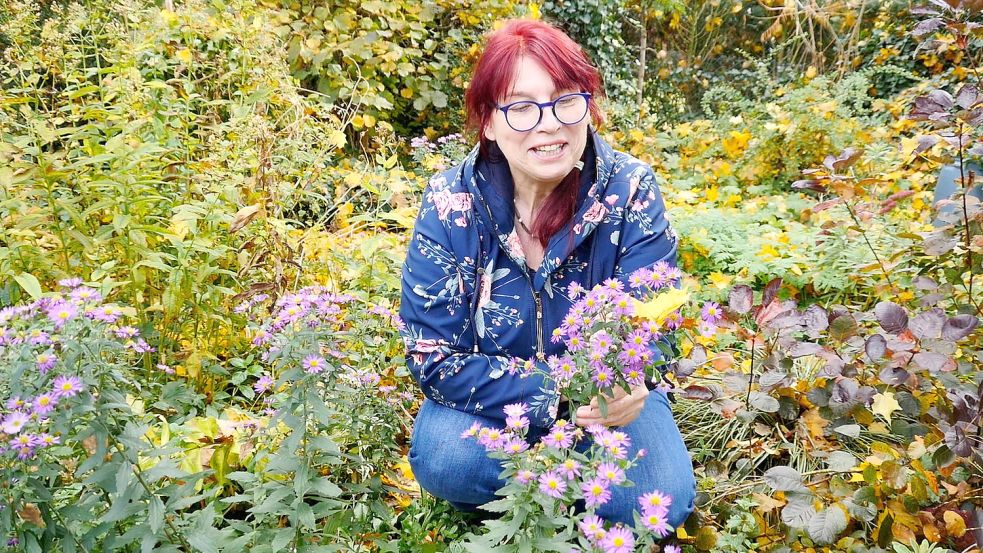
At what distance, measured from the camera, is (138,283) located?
2197 millimetres

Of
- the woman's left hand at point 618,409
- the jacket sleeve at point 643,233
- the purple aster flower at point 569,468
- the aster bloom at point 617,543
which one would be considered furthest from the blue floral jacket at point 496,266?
the aster bloom at point 617,543

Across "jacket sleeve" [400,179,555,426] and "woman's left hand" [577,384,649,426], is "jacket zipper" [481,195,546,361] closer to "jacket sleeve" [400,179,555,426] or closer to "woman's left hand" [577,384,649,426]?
"jacket sleeve" [400,179,555,426]

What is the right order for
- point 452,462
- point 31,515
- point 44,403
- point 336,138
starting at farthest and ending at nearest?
point 336,138 < point 452,462 < point 31,515 < point 44,403

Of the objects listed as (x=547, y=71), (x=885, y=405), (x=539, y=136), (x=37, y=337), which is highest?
(x=547, y=71)

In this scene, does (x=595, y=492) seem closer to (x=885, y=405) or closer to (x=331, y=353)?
(x=331, y=353)

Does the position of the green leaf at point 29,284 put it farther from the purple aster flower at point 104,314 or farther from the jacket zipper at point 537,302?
the jacket zipper at point 537,302

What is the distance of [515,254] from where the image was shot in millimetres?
1919

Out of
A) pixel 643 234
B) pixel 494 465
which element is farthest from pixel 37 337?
pixel 643 234

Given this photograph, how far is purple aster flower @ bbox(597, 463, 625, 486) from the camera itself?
1.14m

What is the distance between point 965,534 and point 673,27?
752cm

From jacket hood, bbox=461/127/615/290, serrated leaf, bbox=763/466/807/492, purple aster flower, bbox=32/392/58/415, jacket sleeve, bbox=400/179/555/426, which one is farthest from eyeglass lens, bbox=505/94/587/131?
purple aster flower, bbox=32/392/58/415

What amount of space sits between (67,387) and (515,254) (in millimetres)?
1080

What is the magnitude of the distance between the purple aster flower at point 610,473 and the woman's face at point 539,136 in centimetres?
86

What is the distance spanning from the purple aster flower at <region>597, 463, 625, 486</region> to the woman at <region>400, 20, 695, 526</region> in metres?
0.63
